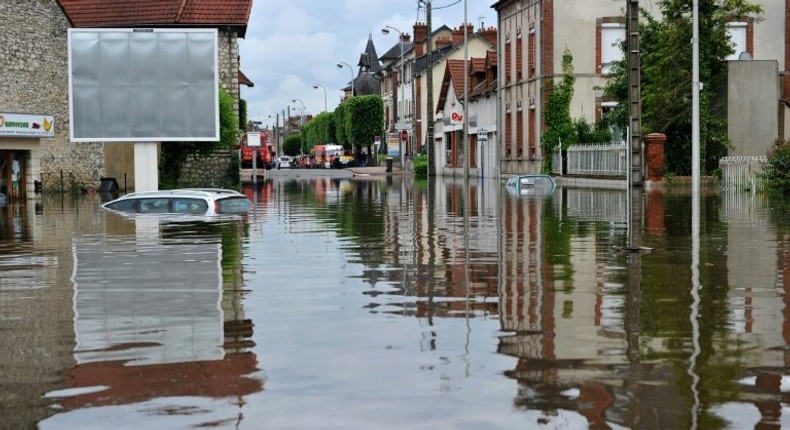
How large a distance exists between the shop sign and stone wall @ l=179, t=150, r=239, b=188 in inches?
244

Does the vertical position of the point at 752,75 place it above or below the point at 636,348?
above

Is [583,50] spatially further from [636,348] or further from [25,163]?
[636,348]

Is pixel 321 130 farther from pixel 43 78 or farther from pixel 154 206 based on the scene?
pixel 154 206

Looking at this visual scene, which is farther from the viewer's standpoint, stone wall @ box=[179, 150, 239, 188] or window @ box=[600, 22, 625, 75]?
window @ box=[600, 22, 625, 75]

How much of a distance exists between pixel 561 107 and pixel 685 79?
10120mm

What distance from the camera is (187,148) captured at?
171ft

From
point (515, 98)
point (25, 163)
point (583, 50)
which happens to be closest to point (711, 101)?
point (583, 50)

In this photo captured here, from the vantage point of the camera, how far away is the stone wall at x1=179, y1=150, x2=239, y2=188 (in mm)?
56188

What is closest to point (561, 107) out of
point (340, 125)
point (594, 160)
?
point (594, 160)

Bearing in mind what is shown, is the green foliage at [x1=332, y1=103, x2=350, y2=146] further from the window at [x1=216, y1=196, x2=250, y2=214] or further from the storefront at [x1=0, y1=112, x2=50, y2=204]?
the window at [x1=216, y1=196, x2=250, y2=214]

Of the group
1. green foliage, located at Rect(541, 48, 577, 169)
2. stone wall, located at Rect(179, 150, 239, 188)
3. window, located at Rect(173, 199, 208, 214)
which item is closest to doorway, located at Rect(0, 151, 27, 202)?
stone wall, located at Rect(179, 150, 239, 188)

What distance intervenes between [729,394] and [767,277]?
7.06 m

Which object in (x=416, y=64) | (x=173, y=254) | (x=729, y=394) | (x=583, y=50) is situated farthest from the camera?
(x=416, y=64)

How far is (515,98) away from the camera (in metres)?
64.7
